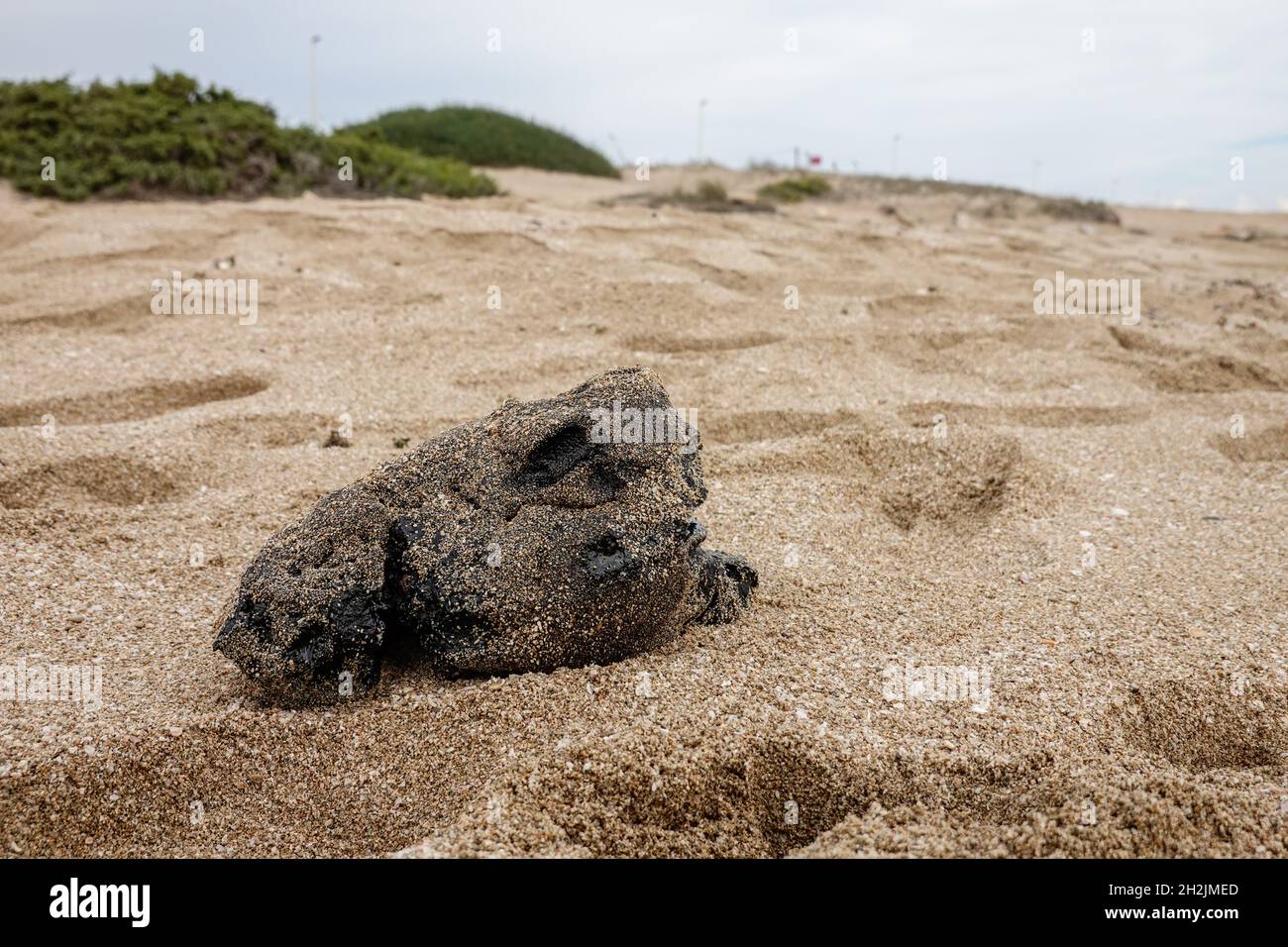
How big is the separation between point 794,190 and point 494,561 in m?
11.5

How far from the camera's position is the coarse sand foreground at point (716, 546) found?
68.1 inches

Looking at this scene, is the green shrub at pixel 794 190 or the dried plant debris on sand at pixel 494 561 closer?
the dried plant debris on sand at pixel 494 561

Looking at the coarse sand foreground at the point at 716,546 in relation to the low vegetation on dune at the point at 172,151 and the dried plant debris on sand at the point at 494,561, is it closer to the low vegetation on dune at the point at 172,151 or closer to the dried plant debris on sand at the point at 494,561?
the dried plant debris on sand at the point at 494,561

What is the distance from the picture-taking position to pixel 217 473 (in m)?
3.25

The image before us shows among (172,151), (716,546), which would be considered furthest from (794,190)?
(716,546)

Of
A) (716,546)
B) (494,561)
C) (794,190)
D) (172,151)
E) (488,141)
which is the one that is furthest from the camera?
(488,141)

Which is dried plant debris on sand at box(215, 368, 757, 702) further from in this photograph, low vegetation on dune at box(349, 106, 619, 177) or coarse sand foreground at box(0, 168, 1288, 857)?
low vegetation on dune at box(349, 106, 619, 177)

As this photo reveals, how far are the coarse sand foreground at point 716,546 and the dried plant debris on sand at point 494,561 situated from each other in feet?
0.30

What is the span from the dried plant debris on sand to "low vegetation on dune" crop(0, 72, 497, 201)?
268 inches

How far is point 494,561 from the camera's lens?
1972mm

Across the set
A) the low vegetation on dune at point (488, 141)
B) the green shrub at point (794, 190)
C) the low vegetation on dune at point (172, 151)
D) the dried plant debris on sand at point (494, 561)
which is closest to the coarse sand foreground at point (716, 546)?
the dried plant debris on sand at point (494, 561)

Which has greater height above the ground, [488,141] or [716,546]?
[488,141]

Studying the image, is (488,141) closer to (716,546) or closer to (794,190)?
(794,190)

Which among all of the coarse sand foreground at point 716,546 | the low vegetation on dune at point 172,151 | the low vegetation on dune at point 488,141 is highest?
the low vegetation on dune at point 488,141
